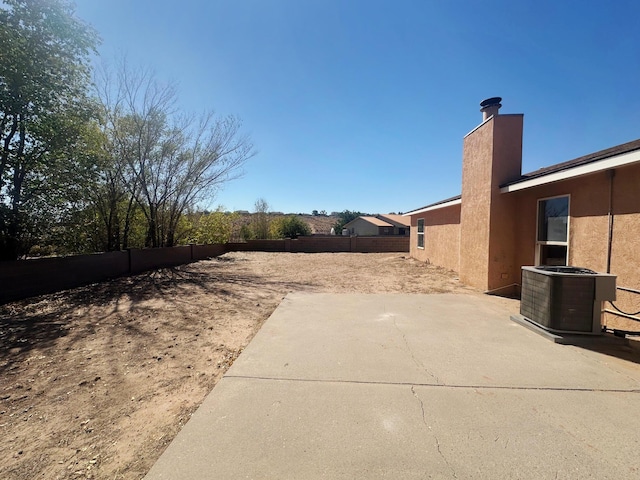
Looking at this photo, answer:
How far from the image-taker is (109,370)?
2984mm

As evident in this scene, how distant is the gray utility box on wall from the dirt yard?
1.64 m

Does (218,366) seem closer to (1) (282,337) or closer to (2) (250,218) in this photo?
(1) (282,337)

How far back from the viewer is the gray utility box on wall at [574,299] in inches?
136

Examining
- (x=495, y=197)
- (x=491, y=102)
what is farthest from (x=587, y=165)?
(x=491, y=102)

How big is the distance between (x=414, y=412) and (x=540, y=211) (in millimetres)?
5691

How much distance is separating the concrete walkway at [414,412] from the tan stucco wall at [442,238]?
6555 millimetres

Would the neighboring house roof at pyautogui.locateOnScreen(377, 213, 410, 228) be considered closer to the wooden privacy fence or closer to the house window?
the wooden privacy fence

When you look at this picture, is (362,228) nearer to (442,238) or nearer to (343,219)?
(343,219)

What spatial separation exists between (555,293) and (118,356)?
5.49 meters

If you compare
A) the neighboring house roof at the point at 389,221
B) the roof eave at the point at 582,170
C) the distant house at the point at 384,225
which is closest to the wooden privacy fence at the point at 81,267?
the roof eave at the point at 582,170

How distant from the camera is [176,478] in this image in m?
1.58

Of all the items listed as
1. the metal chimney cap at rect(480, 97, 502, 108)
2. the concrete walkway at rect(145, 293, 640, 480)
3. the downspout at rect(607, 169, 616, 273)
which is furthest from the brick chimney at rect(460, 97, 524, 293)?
the concrete walkway at rect(145, 293, 640, 480)

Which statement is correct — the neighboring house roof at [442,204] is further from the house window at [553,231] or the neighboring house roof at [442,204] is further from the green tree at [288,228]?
the green tree at [288,228]

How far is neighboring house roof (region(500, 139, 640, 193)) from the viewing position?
373 cm
